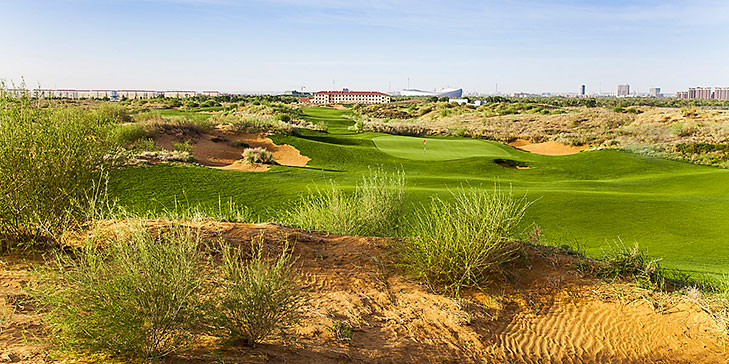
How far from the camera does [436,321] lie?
A: 5.07 metres

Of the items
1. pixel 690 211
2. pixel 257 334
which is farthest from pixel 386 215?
pixel 690 211

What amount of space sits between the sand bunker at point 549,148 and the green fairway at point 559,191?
630cm

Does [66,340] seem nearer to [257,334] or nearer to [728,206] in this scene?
[257,334]

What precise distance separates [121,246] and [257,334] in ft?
4.31

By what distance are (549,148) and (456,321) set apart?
31.9m

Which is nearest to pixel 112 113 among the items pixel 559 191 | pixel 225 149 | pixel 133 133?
pixel 133 133

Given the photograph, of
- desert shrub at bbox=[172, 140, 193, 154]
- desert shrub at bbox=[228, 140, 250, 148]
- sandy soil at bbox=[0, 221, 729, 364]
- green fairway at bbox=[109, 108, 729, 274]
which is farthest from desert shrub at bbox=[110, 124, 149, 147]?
sandy soil at bbox=[0, 221, 729, 364]

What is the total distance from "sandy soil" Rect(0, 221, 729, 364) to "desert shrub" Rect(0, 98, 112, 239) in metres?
0.60

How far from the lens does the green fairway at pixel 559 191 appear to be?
10.4 meters

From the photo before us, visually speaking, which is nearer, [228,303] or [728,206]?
[228,303]

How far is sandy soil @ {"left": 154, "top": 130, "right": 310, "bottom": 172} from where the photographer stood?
22977mm

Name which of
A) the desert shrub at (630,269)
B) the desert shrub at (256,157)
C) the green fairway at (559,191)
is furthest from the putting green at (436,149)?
the desert shrub at (630,269)

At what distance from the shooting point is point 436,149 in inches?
1108

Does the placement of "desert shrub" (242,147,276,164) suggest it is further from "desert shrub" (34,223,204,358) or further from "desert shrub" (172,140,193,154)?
"desert shrub" (34,223,204,358)
